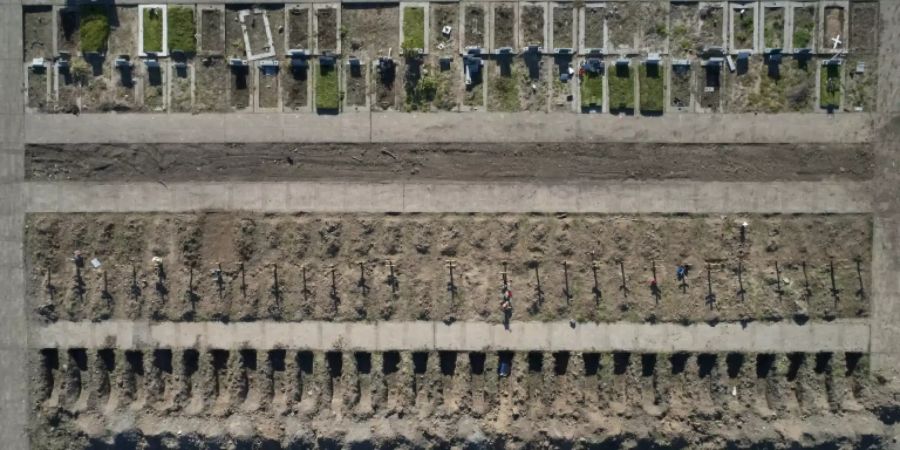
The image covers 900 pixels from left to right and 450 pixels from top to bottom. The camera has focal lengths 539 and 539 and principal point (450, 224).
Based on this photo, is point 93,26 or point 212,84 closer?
point 93,26

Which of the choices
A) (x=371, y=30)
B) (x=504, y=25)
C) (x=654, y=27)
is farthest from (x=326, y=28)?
(x=654, y=27)

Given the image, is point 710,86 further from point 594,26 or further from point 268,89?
point 268,89

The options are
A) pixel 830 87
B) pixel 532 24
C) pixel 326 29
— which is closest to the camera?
pixel 830 87

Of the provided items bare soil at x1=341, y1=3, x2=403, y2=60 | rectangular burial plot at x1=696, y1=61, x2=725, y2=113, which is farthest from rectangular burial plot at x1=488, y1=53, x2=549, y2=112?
rectangular burial plot at x1=696, y1=61, x2=725, y2=113

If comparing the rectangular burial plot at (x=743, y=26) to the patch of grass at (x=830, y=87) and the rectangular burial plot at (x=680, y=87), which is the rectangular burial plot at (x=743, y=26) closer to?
the rectangular burial plot at (x=680, y=87)

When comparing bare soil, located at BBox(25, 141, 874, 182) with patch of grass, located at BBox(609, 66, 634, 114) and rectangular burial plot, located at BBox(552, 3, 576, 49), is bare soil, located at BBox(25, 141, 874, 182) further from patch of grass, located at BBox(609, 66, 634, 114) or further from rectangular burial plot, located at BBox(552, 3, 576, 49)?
rectangular burial plot, located at BBox(552, 3, 576, 49)

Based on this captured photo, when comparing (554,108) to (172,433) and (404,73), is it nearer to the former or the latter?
(404,73)

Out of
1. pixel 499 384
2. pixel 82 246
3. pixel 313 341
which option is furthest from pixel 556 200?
pixel 82 246
